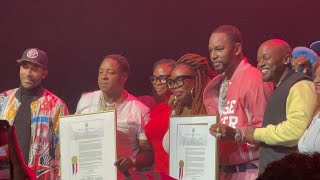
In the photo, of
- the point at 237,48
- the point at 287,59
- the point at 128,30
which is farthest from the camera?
the point at 128,30

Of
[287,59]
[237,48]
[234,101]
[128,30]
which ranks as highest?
[128,30]

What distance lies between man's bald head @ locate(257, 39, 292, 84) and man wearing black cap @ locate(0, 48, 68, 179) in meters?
1.79

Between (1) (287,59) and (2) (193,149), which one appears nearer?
(1) (287,59)

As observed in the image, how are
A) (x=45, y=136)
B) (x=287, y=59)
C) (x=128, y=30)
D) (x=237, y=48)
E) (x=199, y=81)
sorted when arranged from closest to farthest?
(x=287, y=59) < (x=237, y=48) < (x=199, y=81) < (x=45, y=136) < (x=128, y=30)

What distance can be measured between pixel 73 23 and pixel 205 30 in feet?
4.40

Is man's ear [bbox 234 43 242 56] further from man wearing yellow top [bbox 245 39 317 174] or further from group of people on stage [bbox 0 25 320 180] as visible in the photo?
man wearing yellow top [bbox 245 39 317 174]

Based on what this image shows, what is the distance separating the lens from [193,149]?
3736 millimetres

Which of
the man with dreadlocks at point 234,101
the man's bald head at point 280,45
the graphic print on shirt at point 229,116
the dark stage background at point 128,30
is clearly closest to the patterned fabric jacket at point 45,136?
the dark stage background at point 128,30

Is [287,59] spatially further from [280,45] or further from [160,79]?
[160,79]

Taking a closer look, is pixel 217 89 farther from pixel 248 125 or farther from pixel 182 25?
pixel 182 25

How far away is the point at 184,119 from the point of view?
150 inches

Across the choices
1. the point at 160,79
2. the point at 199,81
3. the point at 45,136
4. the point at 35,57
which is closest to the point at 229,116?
the point at 199,81

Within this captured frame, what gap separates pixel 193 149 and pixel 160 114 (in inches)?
19.5

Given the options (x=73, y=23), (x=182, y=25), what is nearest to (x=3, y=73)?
(x=73, y=23)
